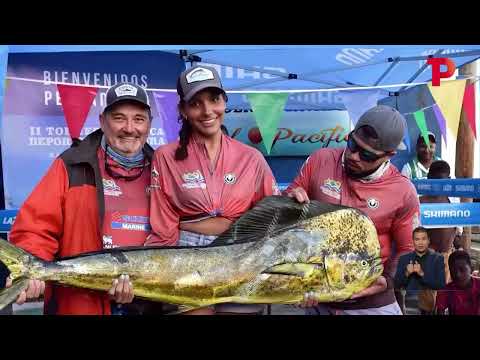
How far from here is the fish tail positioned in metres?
3.30

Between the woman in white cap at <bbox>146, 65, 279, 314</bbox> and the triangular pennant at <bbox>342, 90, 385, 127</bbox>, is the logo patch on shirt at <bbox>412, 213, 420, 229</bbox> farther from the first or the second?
the woman in white cap at <bbox>146, 65, 279, 314</bbox>

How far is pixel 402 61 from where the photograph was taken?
12.0ft

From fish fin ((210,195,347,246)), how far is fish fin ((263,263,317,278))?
0.64 feet

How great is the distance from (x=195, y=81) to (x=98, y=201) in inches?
33.6

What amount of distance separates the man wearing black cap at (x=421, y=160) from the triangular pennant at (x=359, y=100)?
345mm

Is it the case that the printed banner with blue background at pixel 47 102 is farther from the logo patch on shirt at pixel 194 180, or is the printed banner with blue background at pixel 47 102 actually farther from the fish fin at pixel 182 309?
the fish fin at pixel 182 309

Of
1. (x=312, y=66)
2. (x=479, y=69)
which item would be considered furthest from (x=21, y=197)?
(x=479, y=69)

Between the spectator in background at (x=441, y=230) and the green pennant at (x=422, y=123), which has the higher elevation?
the green pennant at (x=422, y=123)

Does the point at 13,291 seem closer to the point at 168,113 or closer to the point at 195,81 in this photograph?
the point at 168,113

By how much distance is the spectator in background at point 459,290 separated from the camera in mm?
3691

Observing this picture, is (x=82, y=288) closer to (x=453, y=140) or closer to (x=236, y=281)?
(x=236, y=281)

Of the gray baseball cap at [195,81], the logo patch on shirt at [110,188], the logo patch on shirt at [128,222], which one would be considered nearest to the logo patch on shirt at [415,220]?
the gray baseball cap at [195,81]

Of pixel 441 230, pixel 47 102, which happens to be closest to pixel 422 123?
pixel 441 230

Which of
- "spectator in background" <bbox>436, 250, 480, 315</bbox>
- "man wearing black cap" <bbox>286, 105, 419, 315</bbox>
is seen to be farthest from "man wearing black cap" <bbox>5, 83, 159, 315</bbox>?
"spectator in background" <bbox>436, 250, 480, 315</bbox>
